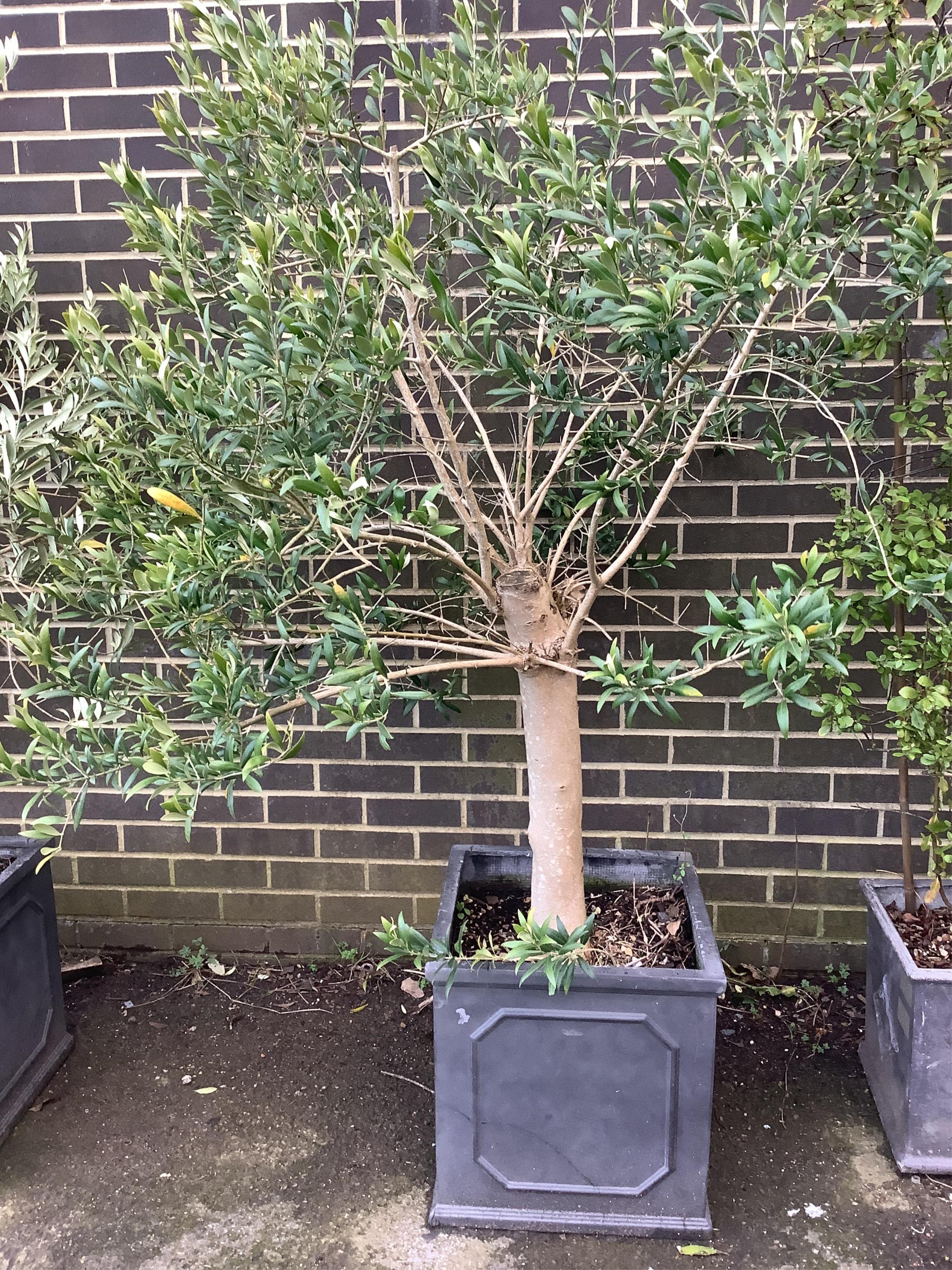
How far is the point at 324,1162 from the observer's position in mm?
2385

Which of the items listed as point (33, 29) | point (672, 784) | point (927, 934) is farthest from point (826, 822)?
point (33, 29)

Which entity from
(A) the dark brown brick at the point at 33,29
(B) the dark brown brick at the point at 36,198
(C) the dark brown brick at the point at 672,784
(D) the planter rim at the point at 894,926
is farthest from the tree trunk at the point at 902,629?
(A) the dark brown brick at the point at 33,29

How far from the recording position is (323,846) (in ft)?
10.6

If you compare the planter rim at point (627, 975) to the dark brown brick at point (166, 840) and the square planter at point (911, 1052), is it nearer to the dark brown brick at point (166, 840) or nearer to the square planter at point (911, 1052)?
the square planter at point (911, 1052)

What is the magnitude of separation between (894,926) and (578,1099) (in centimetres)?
98

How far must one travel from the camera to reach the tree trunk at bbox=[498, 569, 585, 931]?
2.14 metres

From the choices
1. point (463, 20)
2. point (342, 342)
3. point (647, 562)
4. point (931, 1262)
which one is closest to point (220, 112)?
point (463, 20)

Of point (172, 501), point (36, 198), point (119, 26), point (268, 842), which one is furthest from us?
→ point (268, 842)

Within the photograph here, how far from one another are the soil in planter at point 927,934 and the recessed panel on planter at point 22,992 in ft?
7.74

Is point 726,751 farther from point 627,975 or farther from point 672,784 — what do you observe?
point 627,975

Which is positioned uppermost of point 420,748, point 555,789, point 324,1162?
point 555,789

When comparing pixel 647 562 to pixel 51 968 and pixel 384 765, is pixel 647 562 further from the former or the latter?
pixel 51 968

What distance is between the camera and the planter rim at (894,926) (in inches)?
85.4

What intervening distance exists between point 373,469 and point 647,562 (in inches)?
→ 39.8
